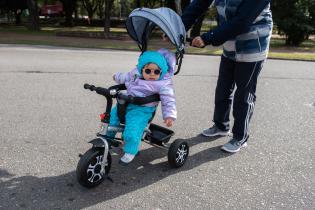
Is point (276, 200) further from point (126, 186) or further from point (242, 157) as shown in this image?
point (126, 186)

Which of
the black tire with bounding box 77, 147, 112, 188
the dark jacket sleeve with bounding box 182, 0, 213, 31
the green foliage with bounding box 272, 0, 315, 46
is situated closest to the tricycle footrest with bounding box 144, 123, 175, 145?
the black tire with bounding box 77, 147, 112, 188

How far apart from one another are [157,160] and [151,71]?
0.98 m

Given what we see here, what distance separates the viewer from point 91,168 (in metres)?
3.14

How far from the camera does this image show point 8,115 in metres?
5.14

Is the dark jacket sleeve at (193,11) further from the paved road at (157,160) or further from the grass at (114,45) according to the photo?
the grass at (114,45)

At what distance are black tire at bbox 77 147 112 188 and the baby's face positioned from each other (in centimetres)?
75

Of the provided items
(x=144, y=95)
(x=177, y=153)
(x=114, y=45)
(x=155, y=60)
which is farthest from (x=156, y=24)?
(x=114, y=45)

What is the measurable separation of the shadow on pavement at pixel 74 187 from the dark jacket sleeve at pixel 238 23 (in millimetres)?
1236

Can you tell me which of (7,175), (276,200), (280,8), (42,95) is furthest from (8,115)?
(280,8)

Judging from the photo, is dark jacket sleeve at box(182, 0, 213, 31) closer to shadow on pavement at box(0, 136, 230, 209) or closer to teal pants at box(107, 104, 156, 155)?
teal pants at box(107, 104, 156, 155)

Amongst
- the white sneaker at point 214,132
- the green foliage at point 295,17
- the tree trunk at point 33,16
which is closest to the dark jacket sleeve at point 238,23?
the white sneaker at point 214,132

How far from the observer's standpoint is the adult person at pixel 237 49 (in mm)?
3635

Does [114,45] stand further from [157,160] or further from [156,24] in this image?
[156,24]

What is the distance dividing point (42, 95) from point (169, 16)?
11.2 feet
